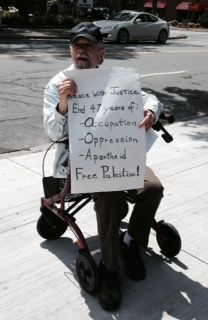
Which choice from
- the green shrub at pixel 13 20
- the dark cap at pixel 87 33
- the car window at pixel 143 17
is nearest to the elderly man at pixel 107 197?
the dark cap at pixel 87 33

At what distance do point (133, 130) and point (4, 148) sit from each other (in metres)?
3.12

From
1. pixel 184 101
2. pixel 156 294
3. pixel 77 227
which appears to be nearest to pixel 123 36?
pixel 184 101

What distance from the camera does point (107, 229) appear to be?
8.99 ft

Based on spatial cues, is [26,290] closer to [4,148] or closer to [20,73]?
[4,148]

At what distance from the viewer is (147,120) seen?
2.76 m

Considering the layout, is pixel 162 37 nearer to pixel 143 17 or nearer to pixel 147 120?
pixel 143 17

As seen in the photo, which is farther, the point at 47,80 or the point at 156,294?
the point at 47,80

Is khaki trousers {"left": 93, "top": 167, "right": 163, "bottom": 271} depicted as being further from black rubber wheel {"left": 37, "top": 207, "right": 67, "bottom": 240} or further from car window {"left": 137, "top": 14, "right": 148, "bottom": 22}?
car window {"left": 137, "top": 14, "right": 148, "bottom": 22}

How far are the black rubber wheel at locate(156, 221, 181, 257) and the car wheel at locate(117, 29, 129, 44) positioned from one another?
17056 millimetres

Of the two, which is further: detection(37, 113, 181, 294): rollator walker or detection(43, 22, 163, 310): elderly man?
detection(37, 113, 181, 294): rollator walker

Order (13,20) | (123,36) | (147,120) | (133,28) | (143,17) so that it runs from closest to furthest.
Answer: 1. (147,120)
2. (123,36)
3. (133,28)
4. (143,17)
5. (13,20)

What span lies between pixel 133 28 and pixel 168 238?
706 inches

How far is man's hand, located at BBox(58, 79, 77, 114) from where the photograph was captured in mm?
2637

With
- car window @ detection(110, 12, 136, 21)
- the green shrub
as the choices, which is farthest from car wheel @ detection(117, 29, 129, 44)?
the green shrub
